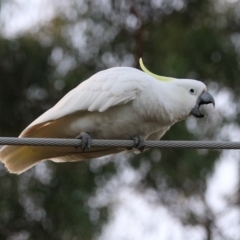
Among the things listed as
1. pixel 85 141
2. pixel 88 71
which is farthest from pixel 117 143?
pixel 88 71

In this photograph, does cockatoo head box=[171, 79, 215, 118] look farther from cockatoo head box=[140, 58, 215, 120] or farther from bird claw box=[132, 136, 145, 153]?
bird claw box=[132, 136, 145, 153]

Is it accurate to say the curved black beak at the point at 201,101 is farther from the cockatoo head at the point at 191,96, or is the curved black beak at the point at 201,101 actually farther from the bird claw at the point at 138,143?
the bird claw at the point at 138,143

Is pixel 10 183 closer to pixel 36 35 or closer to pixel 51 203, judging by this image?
pixel 51 203

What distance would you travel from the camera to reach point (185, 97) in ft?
10.0

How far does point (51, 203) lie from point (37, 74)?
0.88 m

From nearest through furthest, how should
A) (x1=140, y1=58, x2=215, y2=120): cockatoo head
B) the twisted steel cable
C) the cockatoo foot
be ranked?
the twisted steel cable, the cockatoo foot, (x1=140, y1=58, x2=215, y2=120): cockatoo head

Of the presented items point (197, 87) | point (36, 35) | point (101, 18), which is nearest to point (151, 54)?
point (101, 18)

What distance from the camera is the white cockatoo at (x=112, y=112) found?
2971mm

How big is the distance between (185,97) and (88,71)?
2114 mm

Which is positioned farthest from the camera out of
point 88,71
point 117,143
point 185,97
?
point 88,71

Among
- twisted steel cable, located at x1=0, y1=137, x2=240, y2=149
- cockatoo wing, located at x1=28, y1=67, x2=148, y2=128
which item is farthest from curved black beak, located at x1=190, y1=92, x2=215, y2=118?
twisted steel cable, located at x1=0, y1=137, x2=240, y2=149

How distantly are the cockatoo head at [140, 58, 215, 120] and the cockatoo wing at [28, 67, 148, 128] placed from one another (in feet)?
0.41

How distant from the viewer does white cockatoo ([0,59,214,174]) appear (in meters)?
2.97

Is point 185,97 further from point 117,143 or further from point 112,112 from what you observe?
point 117,143
